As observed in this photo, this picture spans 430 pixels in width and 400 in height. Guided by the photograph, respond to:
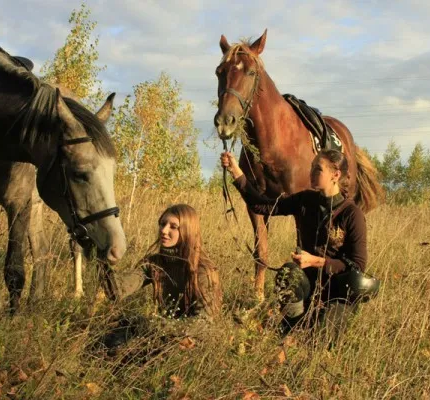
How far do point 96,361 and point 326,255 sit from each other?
6.38 feet

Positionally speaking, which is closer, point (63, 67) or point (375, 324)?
point (375, 324)

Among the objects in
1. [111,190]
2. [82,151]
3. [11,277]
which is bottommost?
[11,277]

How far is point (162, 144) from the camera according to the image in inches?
401

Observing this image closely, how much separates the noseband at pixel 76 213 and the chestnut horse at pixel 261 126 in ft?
6.61

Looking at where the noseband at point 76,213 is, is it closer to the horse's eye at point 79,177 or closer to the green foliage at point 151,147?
the horse's eye at point 79,177

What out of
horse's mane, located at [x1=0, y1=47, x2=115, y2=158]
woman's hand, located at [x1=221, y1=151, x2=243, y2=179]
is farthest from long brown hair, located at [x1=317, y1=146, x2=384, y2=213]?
horse's mane, located at [x1=0, y1=47, x2=115, y2=158]

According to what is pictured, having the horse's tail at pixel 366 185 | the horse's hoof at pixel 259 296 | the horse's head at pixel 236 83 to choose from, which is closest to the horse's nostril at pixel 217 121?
the horse's head at pixel 236 83

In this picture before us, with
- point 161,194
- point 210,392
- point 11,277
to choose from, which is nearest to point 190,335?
point 210,392

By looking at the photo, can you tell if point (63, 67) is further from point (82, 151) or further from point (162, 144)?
point (82, 151)

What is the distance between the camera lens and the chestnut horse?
559 centimetres

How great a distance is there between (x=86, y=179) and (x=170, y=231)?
625mm

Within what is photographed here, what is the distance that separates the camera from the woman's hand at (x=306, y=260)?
384 centimetres

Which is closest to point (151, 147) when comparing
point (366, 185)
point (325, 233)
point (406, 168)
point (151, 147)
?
point (151, 147)

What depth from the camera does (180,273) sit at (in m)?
3.69
